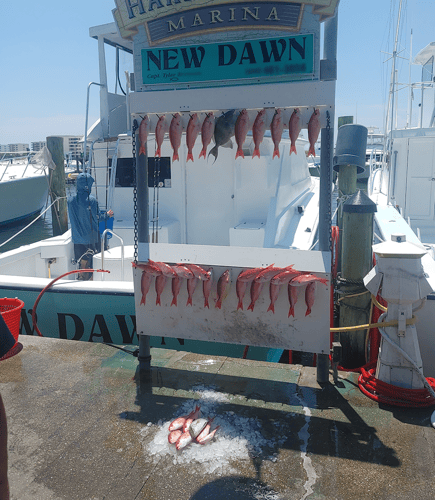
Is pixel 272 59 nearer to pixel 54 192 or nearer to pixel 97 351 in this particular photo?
pixel 97 351

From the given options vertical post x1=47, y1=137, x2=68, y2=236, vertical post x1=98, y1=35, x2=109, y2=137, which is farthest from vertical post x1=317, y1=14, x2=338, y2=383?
vertical post x1=47, y1=137, x2=68, y2=236

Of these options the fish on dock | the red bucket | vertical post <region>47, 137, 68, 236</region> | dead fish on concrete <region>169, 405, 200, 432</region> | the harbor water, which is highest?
vertical post <region>47, 137, 68, 236</region>

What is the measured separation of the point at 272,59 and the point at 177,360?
2875 mm

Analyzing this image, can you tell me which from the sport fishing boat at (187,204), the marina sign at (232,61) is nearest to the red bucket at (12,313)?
the sport fishing boat at (187,204)

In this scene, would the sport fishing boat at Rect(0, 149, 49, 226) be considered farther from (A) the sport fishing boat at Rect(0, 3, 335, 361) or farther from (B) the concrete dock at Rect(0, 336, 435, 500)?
(B) the concrete dock at Rect(0, 336, 435, 500)

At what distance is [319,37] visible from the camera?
11.2 feet

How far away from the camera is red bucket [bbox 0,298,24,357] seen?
4.48 metres

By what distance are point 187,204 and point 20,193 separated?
18249 mm

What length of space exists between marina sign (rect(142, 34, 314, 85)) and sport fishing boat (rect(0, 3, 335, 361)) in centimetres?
4

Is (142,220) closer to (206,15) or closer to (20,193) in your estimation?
(206,15)

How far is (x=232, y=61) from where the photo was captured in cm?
360

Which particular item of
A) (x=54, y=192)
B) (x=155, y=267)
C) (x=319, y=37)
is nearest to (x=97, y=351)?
(x=155, y=267)

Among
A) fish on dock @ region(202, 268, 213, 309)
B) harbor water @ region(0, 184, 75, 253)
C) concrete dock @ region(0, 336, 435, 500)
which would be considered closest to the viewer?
concrete dock @ region(0, 336, 435, 500)

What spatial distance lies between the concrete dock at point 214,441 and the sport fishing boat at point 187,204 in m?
0.42
